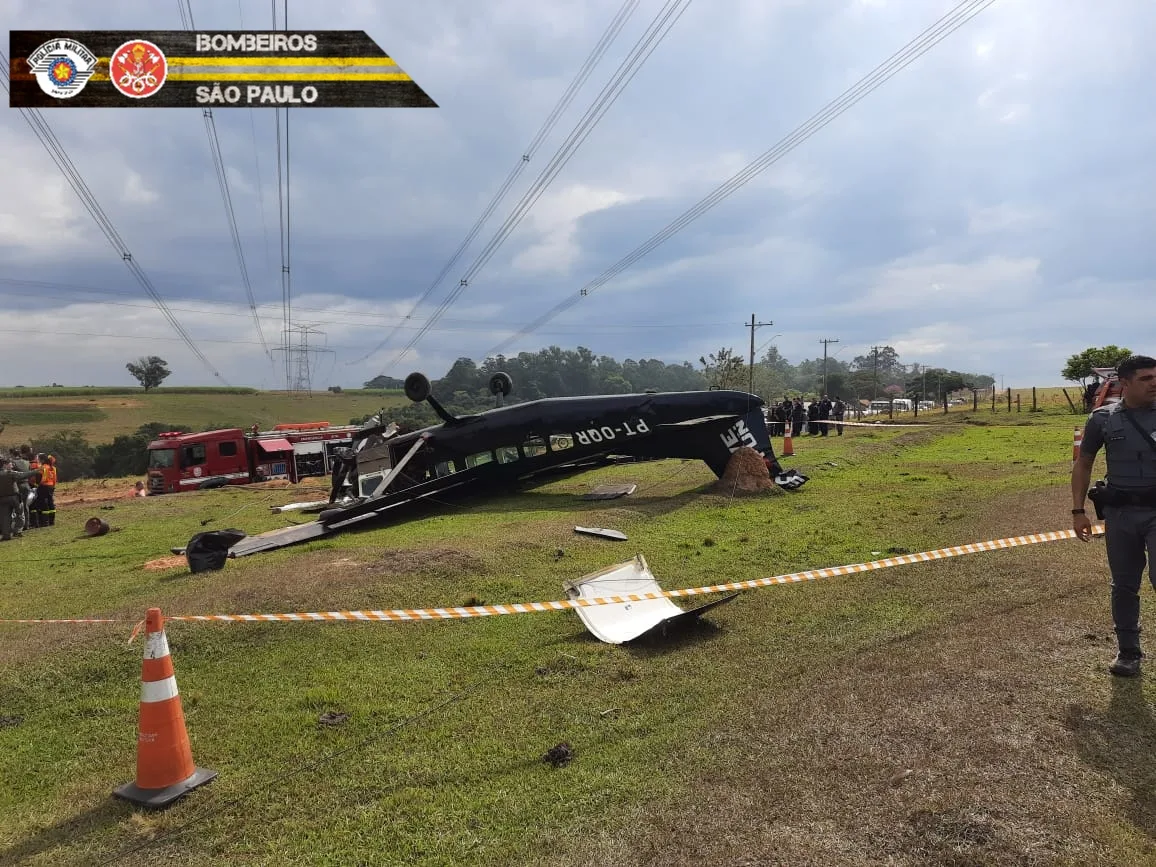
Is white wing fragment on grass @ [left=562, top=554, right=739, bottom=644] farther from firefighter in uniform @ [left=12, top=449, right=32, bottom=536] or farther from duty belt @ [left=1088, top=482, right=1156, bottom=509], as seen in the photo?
firefighter in uniform @ [left=12, top=449, right=32, bottom=536]

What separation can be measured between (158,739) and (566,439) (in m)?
11.4

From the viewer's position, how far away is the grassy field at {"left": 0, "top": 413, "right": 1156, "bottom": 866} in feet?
10.2

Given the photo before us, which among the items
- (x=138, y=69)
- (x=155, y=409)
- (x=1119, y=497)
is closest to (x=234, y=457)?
(x=138, y=69)

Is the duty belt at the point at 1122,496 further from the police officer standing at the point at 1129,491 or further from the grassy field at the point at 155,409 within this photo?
the grassy field at the point at 155,409

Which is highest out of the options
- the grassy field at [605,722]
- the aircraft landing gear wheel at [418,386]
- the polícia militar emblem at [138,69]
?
the polícia militar emblem at [138,69]

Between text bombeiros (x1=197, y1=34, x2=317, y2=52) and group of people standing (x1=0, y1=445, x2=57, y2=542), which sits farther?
group of people standing (x1=0, y1=445, x2=57, y2=542)

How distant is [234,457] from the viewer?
27.6 meters

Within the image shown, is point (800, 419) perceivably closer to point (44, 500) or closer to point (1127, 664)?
point (1127, 664)

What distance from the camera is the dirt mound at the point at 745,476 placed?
1356cm

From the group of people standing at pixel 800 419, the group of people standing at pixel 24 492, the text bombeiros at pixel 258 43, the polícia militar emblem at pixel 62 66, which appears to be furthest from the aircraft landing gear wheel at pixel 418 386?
the group of people standing at pixel 800 419

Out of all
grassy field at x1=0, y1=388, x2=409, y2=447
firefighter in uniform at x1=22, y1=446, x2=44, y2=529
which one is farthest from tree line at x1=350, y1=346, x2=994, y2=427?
firefighter in uniform at x1=22, y1=446, x2=44, y2=529

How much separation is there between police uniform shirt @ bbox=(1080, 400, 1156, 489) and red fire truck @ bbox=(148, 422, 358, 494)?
2743cm

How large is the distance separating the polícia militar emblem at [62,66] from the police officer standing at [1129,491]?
1604cm

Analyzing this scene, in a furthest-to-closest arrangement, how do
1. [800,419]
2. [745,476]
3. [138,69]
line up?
1. [800,419]
2. [745,476]
3. [138,69]
